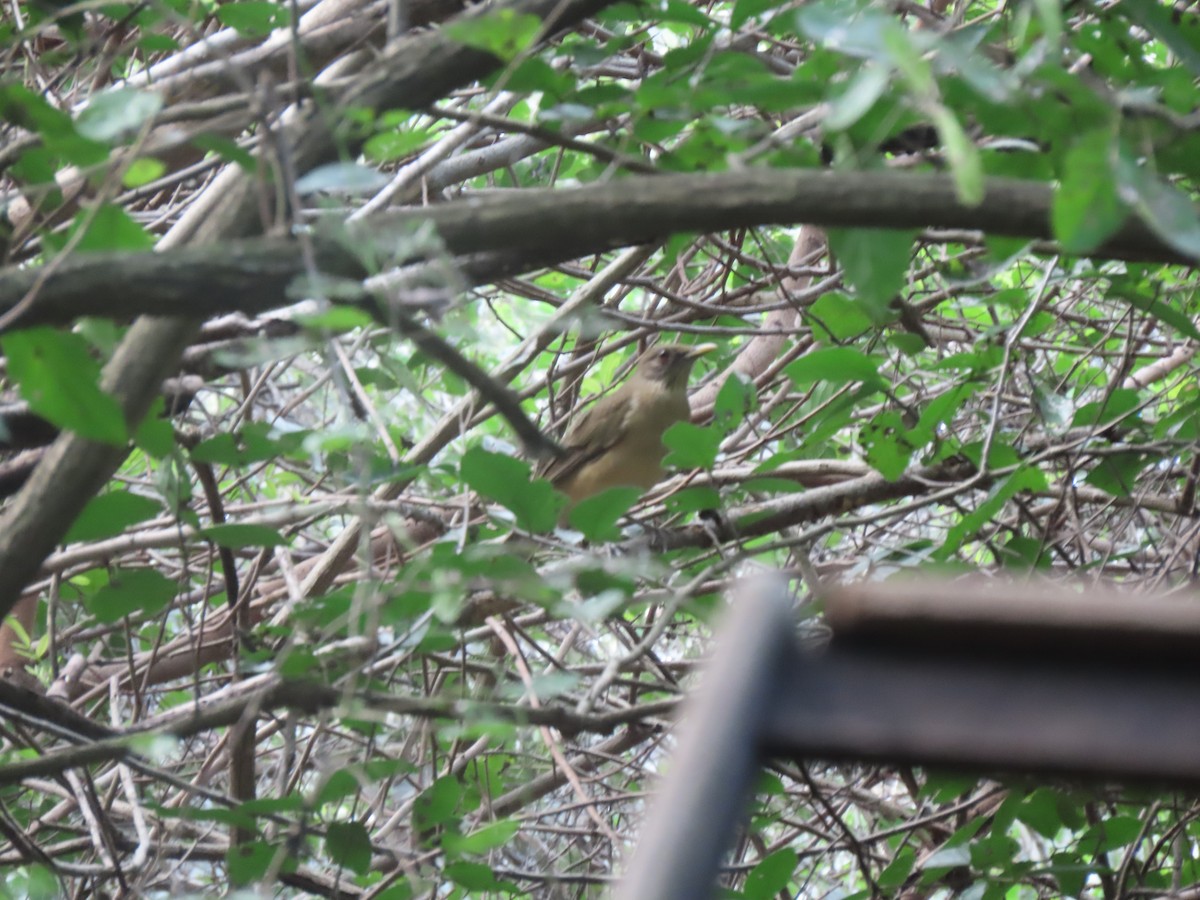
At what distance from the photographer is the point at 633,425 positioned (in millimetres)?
5363

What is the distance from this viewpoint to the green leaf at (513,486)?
205cm

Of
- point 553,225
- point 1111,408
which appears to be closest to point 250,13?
point 553,225

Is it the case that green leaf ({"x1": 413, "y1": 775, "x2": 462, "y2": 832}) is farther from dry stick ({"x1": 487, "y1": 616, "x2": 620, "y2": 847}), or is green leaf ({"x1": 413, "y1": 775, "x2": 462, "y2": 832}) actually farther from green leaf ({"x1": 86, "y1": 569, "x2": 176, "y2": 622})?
green leaf ({"x1": 86, "y1": 569, "x2": 176, "y2": 622})

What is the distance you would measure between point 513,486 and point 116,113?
0.77m

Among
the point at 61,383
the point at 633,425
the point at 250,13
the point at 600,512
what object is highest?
the point at 250,13

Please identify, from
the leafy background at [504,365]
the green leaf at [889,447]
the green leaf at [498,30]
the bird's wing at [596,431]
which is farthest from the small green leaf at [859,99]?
the bird's wing at [596,431]

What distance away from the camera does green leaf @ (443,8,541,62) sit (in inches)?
61.9

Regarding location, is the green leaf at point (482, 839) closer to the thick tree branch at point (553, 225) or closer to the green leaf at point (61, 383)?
the green leaf at point (61, 383)

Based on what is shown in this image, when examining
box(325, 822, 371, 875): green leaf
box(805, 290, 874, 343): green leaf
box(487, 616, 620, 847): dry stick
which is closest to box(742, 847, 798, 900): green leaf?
box(487, 616, 620, 847): dry stick

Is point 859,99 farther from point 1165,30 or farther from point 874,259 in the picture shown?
point 1165,30

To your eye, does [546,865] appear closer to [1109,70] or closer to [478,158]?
[478,158]

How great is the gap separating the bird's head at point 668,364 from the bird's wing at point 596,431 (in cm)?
13

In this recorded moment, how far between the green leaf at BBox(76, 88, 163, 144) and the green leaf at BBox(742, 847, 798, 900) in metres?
1.83

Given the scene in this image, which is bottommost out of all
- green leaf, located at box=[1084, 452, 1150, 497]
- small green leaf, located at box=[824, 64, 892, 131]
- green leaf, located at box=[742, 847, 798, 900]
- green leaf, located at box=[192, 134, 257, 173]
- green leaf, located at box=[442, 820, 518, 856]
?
green leaf, located at box=[742, 847, 798, 900]
